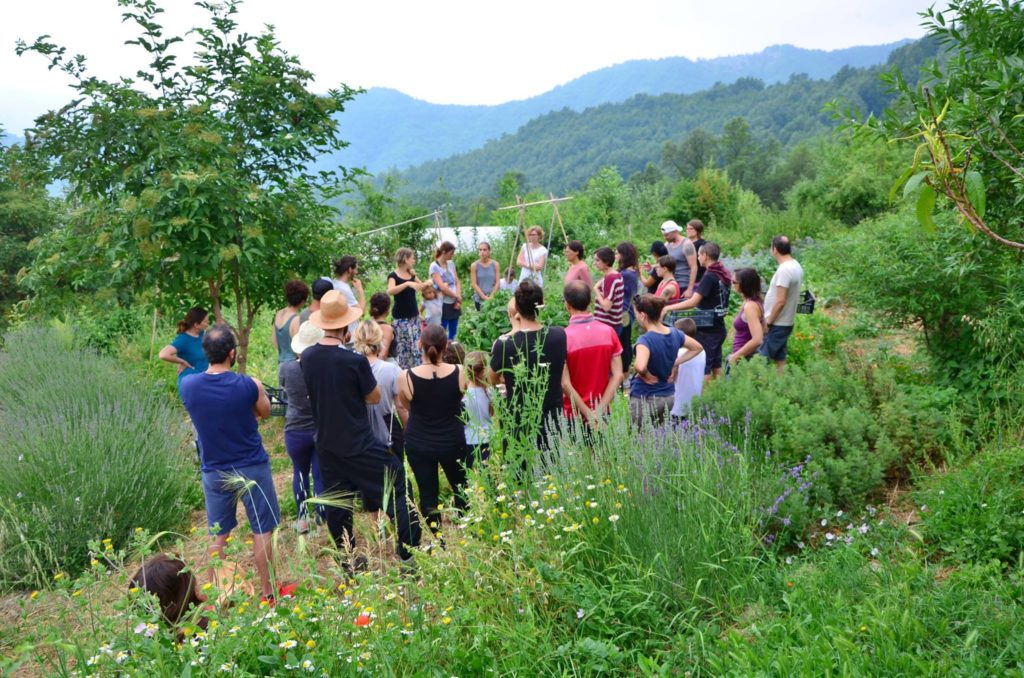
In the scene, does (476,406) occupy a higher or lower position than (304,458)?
higher

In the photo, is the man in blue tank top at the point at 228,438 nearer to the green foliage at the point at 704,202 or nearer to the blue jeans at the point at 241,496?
the blue jeans at the point at 241,496

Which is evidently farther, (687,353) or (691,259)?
(691,259)

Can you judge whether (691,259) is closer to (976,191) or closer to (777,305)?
(777,305)

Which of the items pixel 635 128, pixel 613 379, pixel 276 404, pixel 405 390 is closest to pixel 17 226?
pixel 276 404

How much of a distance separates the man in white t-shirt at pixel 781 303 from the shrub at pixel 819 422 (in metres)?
1.29

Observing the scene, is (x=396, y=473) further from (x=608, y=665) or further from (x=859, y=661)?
(x=859, y=661)

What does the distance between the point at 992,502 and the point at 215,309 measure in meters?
6.33

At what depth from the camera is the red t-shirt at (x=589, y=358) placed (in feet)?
17.3

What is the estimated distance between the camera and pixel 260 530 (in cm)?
452

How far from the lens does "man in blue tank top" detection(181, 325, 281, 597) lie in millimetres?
4398

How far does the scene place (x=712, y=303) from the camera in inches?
292

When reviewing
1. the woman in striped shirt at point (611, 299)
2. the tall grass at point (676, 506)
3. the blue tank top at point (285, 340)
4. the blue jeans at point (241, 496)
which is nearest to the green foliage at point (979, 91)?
the tall grass at point (676, 506)

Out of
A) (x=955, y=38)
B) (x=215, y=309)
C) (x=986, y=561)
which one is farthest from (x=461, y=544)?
(x=215, y=309)

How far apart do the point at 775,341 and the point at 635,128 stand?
11536cm
